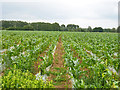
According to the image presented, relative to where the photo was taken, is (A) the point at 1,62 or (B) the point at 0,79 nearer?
(B) the point at 0,79

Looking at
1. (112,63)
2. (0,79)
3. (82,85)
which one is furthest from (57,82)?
(112,63)

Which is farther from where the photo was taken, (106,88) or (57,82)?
(57,82)

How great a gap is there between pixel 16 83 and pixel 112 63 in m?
3.75

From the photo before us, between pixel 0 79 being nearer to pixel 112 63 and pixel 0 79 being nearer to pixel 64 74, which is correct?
pixel 64 74

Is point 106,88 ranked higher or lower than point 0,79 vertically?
lower

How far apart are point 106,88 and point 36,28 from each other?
55.5m

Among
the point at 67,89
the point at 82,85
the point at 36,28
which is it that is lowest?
the point at 67,89

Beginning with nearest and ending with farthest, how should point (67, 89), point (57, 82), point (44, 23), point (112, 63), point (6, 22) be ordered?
point (67, 89), point (57, 82), point (112, 63), point (6, 22), point (44, 23)

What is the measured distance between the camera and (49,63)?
215 inches

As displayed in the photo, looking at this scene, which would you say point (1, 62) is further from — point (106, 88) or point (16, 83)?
point (106, 88)

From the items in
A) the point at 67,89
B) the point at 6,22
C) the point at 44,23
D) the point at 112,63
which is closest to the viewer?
the point at 67,89

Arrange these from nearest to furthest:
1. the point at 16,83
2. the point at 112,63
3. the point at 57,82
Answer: the point at 16,83 < the point at 57,82 < the point at 112,63

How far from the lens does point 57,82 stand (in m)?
4.15

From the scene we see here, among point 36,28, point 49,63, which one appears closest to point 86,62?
point 49,63
